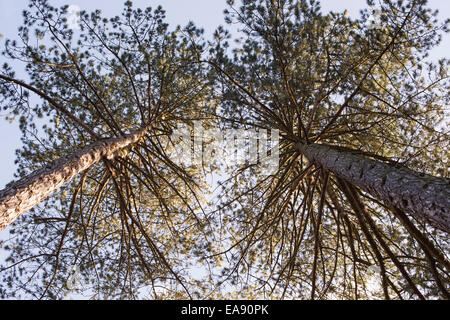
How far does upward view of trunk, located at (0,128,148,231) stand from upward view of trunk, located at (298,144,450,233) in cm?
299

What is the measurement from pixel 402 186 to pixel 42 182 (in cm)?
325

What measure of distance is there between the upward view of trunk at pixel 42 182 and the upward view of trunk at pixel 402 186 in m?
2.99

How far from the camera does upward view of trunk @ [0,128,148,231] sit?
227 cm

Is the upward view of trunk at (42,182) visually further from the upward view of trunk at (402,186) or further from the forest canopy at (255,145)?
the upward view of trunk at (402,186)

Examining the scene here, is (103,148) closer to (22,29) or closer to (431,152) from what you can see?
(22,29)

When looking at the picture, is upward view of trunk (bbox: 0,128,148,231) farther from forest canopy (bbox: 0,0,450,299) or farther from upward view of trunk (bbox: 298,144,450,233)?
upward view of trunk (bbox: 298,144,450,233)

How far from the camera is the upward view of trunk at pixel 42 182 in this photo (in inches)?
89.2

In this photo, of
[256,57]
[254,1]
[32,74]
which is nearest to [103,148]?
[32,74]

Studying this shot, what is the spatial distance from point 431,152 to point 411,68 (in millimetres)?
1200

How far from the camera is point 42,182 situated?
8.68 ft

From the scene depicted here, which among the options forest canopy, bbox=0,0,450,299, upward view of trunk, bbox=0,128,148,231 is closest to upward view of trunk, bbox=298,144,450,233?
forest canopy, bbox=0,0,450,299
